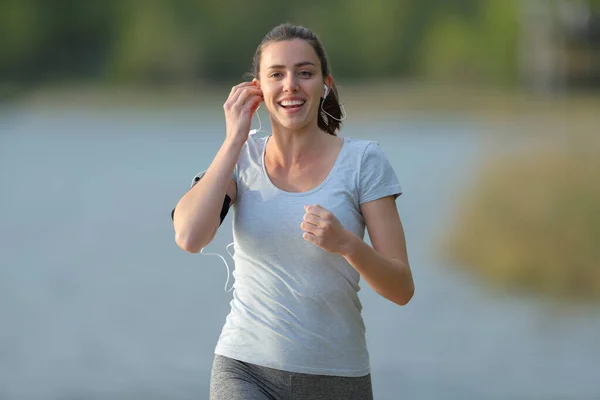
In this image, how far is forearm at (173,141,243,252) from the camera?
8.34ft

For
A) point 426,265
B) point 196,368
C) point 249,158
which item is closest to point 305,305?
point 249,158

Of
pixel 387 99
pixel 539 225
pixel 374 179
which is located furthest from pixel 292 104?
pixel 387 99

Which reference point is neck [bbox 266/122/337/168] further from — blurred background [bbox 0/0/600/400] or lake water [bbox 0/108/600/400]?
blurred background [bbox 0/0/600/400]

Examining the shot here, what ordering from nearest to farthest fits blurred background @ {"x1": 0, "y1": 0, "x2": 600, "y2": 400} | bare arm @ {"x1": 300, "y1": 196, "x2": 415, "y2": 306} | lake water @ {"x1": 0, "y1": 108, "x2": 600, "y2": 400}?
bare arm @ {"x1": 300, "y1": 196, "x2": 415, "y2": 306} < lake water @ {"x1": 0, "y1": 108, "x2": 600, "y2": 400} < blurred background @ {"x1": 0, "y1": 0, "x2": 600, "y2": 400}

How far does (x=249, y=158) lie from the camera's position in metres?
2.68

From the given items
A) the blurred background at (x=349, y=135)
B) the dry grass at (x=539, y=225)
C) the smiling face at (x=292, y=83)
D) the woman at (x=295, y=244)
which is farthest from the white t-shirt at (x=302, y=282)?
the dry grass at (x=539, y=225)

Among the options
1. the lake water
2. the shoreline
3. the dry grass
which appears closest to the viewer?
the lake water

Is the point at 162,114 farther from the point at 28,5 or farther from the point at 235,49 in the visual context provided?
the point at 28,5

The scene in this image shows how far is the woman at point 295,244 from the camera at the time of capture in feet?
8.20

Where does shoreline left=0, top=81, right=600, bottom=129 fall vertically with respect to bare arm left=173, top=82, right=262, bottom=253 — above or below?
above

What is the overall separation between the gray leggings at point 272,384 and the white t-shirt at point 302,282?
0.02 meters

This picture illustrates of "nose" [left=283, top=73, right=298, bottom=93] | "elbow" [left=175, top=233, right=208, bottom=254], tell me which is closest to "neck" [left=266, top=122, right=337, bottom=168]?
"nose" [left=283, top=73, right=298, bottom=93]

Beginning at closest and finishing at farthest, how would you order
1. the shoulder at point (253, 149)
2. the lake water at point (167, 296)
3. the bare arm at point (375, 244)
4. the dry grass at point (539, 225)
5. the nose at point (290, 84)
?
the bare arm at point (375, 244) < the nose at point (290, 84) < the shoulder at point (253, 149) < the lake water at point (167, 296) < the dry grass at point (539, 225)

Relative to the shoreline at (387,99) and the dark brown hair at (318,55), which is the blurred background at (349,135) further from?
the dark brown hair at (318,55)
